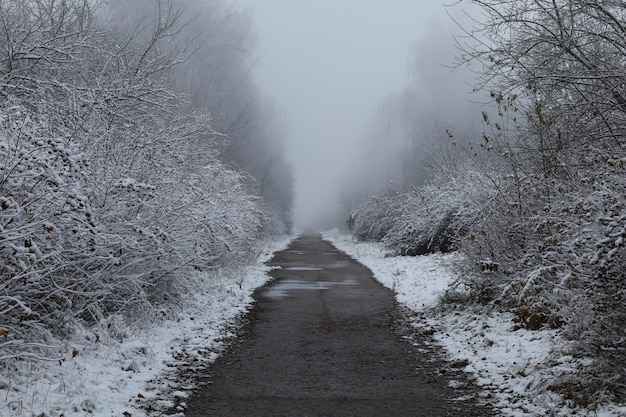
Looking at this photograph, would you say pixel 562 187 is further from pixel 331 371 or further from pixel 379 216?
pixel 379 216

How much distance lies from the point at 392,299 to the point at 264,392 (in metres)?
7.70

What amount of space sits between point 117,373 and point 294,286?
385 inches

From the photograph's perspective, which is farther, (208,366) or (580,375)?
(208,366)

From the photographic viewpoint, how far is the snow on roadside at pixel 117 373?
5203 mm

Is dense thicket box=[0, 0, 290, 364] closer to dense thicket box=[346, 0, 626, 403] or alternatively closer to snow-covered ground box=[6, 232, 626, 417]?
snow-covered ground box=[6, 232, 626, 417]

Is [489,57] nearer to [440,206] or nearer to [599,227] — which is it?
[599,227]

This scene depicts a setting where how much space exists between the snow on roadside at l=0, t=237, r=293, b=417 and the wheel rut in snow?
1.34 feet

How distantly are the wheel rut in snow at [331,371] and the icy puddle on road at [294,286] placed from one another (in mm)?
1968

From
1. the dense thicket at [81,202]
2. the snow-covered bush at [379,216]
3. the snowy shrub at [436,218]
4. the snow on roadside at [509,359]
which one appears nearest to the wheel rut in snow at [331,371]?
the snow on roadside at [509,359]

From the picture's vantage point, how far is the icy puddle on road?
14.5 metres

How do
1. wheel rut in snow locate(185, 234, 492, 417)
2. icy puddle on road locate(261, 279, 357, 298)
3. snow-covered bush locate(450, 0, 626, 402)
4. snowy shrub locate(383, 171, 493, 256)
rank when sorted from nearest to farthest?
1. snow-covered bush locate(450, 0, 626, 402)
2. wheel rut in snow locate(185, 234, 492, 417)
3. icy puddle on road locate(261, 279, 357, 298)
4. snowy shrub locate(383, 171, 493, 256)

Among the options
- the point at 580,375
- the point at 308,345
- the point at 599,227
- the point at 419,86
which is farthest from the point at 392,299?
the point at 419,86

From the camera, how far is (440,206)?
22031 millimetres

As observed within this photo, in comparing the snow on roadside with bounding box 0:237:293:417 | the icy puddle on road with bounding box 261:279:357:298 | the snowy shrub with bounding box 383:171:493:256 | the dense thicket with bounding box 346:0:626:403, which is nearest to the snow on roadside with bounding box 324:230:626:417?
the dense thicket with bounding box 346:0:626:403
